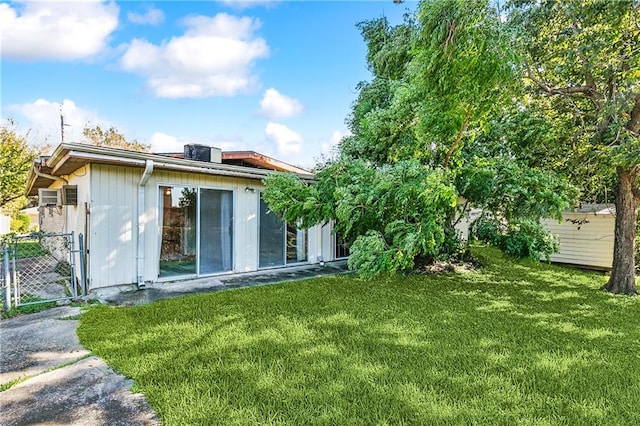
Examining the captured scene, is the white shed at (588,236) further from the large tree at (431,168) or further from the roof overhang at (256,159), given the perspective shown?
the roof overhang at (256,159)

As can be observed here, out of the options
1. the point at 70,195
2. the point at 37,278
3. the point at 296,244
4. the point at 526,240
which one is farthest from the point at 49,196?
the point at 526,240

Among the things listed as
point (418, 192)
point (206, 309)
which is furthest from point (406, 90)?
point (206, 309)

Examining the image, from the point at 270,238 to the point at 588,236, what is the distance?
9.13m

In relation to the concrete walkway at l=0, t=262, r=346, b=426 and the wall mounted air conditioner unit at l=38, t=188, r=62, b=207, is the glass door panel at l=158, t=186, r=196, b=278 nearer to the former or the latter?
the concrete walkway at l=0, t=262, r=346, b=426

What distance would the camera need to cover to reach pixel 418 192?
19.0 feet

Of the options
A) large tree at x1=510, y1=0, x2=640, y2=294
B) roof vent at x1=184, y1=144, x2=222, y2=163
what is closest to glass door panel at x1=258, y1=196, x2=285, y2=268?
roof vent at x1=184, y1=144, x2=222, y2=163

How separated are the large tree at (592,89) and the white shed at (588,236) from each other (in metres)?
1.93

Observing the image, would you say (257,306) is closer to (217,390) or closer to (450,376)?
(217,390)

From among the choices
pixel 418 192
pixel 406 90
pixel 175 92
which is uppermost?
pixel 175 92

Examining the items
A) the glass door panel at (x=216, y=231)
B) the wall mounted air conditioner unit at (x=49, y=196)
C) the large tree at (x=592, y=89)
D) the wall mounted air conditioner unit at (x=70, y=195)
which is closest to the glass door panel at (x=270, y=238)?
the glass door panel at (x=216, y=231)

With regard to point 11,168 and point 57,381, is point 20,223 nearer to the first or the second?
point 11,168

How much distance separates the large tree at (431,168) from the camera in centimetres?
511

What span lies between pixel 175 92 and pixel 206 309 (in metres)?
14.7

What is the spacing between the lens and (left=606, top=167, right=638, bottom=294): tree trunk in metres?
7.14
